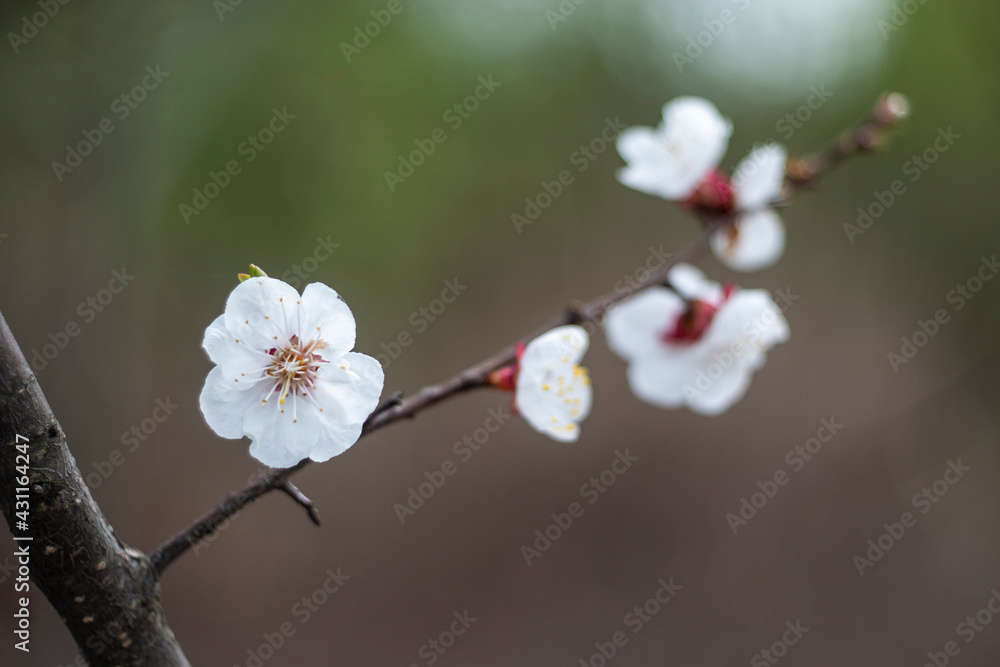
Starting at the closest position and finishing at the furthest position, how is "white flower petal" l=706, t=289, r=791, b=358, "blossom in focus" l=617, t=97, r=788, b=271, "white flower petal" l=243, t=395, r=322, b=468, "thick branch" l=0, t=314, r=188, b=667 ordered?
"thick branch" l=0, t=314, r=188, b=667 → "white flower petal" l=243, t=395, r=322, b=468 → "white flower petal" l=706, t=289, r=791, b=358 → "blossom in focus" l=617, t=97, r=788, b=271

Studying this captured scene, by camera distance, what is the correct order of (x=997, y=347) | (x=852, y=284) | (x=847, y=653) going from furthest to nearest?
(x=852, y=284) < (x=997, y=347) < (x=847, y=653)

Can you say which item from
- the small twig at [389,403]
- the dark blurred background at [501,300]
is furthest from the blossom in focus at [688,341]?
the dark blurred background at [501,300]

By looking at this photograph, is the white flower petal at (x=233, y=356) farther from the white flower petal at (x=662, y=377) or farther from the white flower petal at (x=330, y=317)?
the white flower petal at (x=662, y=377)

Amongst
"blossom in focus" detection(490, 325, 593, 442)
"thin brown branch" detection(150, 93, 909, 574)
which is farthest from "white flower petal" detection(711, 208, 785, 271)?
"blossom in focus" detection(490, 325, 593, 442)

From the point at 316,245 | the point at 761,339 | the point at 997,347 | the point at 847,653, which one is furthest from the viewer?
the point at 997,347

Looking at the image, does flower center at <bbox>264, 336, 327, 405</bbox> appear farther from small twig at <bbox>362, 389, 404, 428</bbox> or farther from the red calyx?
the red calyx

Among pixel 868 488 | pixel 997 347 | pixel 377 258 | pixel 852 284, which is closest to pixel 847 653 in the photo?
pixel 868 488

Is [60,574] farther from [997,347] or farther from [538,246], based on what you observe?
[997,347]
